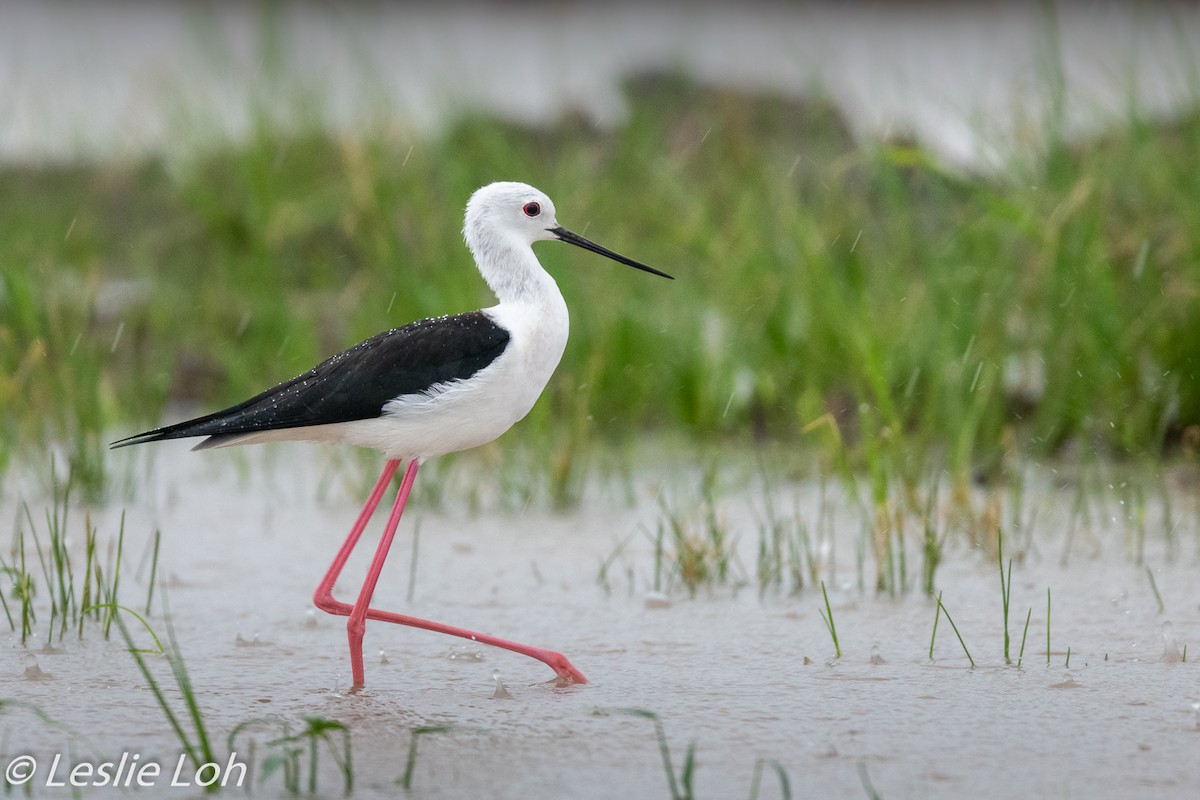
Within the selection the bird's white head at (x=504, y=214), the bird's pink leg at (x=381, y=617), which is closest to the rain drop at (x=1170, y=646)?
the bird's pink leg at (x=381, y=617)

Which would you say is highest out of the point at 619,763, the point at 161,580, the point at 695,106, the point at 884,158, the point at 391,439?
the point at 695,106

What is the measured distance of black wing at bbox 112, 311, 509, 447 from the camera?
Result: 368 cm

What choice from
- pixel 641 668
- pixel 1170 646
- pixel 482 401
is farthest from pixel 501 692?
pixel 1170 646

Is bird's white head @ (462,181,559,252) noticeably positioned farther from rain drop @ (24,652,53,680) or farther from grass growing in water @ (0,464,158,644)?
rain drop @ (24,652,53,680)

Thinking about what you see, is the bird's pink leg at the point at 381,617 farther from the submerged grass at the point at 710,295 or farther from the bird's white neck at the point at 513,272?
the submerged grass at the point at 710,295

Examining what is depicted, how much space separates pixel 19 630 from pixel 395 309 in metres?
2.69

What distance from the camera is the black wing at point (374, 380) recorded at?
3684mm

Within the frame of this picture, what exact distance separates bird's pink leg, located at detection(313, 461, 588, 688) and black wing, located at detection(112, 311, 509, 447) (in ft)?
0.80

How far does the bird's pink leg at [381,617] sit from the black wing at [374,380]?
0.24 metres

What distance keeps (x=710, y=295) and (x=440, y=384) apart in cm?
334

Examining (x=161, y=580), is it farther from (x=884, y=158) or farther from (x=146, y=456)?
(x=884, y=158)

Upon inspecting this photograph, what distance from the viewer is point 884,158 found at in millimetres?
5641

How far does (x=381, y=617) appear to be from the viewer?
379 cm

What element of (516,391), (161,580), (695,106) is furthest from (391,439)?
(695,106)
